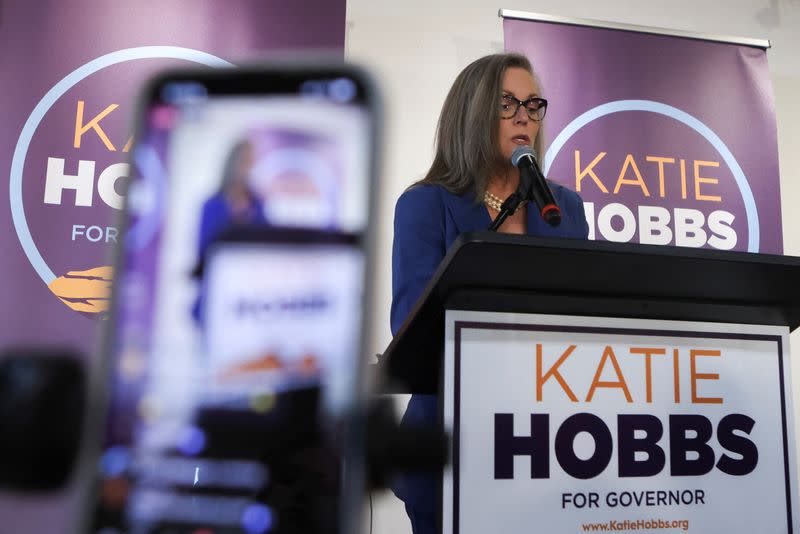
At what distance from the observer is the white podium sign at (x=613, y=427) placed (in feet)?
2.52

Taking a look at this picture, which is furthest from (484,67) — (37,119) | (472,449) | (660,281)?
(37,119)

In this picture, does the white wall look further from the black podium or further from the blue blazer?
the black podium

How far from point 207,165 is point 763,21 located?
328cm

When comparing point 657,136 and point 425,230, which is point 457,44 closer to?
point 657,136

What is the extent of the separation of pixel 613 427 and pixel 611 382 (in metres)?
0.05

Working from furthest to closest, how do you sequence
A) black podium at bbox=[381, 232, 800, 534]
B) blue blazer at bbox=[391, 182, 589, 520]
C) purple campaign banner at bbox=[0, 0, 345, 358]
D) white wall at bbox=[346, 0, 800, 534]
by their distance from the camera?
white wall at bbox=[346, 0, 800, 534] < purple campaign banner at bbox=[0, 0, 345, 358] < blue blazer at bbox=[391, 182, 589, 520] < black podium at bbox=[381, 232, 800, 534]

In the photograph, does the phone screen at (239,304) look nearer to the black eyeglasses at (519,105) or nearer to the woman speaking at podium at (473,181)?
the woman speaking at podium at (473,181)

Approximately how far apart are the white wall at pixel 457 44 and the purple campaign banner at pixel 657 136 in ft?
0.45

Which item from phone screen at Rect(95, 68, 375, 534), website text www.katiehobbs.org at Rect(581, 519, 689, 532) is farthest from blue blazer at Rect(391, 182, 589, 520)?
phone screen at Rect(95, 68, 375, 534)

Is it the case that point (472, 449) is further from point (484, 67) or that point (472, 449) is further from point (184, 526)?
point (484, 67)

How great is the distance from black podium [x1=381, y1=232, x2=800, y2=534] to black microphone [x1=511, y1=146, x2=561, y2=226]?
16 centimetres

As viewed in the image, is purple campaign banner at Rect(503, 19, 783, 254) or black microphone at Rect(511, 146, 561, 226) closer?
black microphone at Rect(511, 146, 561, 226)

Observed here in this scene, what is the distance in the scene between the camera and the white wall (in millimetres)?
2625

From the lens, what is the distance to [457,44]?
2.72 m
